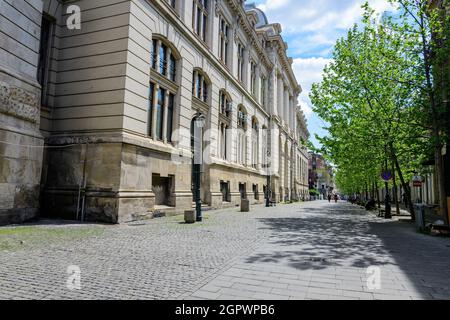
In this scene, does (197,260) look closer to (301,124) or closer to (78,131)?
(78,131)

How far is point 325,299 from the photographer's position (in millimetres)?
4281

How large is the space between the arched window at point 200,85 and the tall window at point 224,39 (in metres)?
4.27

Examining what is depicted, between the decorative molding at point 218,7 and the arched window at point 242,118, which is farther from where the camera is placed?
the arched window at point 242,118

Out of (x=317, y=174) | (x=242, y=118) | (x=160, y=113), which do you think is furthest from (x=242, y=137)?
(x=317, y=174)

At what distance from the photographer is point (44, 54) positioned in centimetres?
1472

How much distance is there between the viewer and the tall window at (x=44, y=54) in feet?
47.5

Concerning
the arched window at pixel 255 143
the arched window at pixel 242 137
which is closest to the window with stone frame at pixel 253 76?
the arched window at pixel 255 143

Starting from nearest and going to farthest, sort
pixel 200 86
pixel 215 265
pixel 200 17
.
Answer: pixel 215 265 → pixel 200 86 → pixel 200 17

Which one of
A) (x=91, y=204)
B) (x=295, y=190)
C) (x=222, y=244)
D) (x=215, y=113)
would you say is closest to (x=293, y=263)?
(x=222, y=244)

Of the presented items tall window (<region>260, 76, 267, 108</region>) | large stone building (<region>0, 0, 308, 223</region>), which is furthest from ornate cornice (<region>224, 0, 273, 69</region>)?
large stone building (<region>0, 0, 308, 223</region>)

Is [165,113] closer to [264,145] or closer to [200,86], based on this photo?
[200,86]

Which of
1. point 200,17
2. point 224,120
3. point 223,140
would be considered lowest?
point 223,140

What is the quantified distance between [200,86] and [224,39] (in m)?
6.89

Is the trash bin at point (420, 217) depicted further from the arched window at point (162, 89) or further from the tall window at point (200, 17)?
the tall window at point (200, 17)
